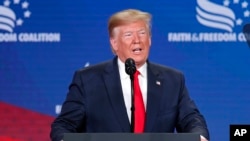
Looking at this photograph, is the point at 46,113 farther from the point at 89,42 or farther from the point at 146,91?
the point at 146,91

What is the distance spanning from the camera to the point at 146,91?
3.41 meters

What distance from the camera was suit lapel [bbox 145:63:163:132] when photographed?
3.31 meters

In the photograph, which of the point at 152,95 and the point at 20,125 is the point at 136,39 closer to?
the point at 152,95

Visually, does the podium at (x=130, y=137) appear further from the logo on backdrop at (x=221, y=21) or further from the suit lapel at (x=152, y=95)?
the logo on backdrop at (x=221, y=21)

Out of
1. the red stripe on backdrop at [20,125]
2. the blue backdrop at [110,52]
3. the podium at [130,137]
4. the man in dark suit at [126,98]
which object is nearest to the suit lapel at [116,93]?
the man in dark suit at [126,98]

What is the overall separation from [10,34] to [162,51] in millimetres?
1105

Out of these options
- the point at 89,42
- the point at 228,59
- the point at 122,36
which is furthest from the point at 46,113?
the point at 122,36

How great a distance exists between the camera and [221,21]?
4.77 metres

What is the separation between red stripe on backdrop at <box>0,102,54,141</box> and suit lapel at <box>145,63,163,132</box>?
163 cm

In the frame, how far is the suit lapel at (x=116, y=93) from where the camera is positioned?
130 inches

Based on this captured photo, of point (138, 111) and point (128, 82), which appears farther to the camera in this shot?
point (128, 82)

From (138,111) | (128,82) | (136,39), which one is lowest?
(138,111)

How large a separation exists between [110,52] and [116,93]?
1.48m

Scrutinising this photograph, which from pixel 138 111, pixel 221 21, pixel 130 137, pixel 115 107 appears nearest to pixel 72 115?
pixel 115 107
